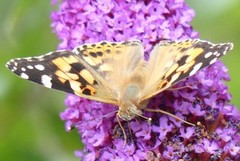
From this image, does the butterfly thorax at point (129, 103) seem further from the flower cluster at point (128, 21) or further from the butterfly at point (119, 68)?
the flower cluster at point (128, 21)

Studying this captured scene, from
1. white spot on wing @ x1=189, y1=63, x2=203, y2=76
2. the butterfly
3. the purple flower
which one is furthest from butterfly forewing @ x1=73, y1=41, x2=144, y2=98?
white spot on wing @ x1=189, y1=63, x2=203, y2=76

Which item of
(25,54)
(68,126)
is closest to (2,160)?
(25,54)

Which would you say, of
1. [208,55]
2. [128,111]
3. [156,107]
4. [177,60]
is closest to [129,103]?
[128,111]

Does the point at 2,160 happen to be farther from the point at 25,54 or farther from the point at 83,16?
the point at 83,16

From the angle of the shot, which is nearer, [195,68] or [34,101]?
[195,68]

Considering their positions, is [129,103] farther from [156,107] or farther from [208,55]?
[208,55]

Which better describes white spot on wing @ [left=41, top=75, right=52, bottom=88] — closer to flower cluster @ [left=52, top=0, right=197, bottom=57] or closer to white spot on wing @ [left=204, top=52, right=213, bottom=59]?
flower cluster @ [left=52, top=0, right=197, bottom=57]

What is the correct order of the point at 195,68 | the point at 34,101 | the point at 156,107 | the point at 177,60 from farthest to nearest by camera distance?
1. the point at 34,101
2. the point at 156,107
3. the point at 177,60
4. the point at 195,68

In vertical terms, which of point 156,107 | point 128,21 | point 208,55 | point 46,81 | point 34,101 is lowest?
point 46,81

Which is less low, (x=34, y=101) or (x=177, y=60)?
(x=34, y=101)
